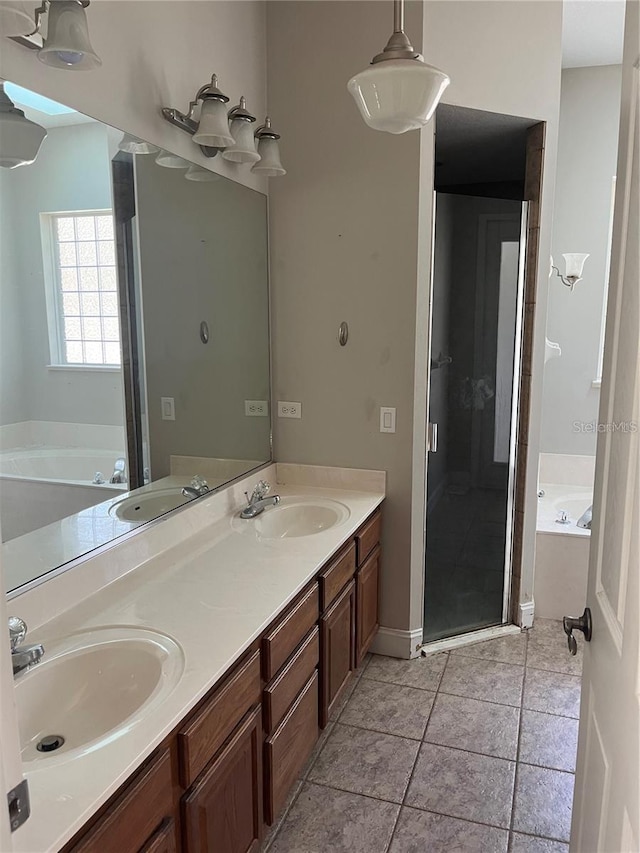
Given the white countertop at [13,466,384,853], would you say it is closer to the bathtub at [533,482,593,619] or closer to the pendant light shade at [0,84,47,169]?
the pendant light shade at [0,84,47,169]

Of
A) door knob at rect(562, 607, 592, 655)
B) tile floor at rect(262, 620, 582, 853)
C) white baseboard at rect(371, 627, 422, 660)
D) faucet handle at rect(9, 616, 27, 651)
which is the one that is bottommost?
tile floor at rect(262, 620, 582, 853)

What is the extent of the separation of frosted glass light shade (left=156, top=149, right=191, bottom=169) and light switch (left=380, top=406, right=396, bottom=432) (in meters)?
1.28

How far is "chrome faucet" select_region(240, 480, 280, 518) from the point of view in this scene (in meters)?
2.57

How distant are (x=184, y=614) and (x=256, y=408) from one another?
1.33 m

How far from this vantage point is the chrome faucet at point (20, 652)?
1.36 m

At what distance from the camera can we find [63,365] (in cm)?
171

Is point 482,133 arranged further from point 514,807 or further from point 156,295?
point 514,807

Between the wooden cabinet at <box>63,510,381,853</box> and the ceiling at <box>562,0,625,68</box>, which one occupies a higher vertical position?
the ceiling at <box>562,0,625,68</box>

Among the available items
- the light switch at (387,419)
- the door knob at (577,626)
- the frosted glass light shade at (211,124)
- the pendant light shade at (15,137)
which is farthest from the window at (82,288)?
the door knob at (577,626)

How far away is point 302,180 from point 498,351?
1219mm

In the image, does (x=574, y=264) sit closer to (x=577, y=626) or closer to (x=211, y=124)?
(x=211, y=124)

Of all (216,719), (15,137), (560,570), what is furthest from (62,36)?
(560,570)

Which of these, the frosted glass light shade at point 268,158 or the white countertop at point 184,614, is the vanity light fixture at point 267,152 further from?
the white countertop at point 184,614

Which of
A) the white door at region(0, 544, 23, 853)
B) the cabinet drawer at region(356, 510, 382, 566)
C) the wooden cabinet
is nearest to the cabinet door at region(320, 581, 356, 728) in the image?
the wooden cabinet
